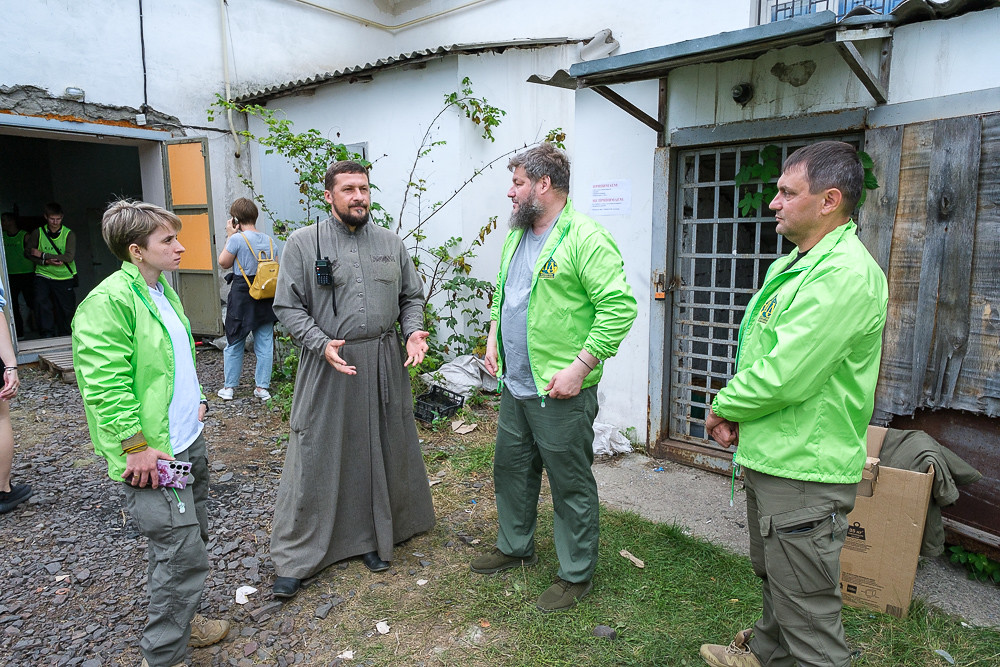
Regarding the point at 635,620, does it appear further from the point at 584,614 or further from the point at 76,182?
the point at 76,182

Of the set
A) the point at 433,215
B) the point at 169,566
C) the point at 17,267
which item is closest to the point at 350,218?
the point at 169,566

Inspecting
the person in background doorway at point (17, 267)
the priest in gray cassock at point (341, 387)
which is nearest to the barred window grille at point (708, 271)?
the priest in gray cassock at point (341, 387)

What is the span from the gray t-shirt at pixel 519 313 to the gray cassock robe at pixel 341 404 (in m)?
0.64

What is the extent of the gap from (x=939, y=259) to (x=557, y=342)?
2164 millimetres

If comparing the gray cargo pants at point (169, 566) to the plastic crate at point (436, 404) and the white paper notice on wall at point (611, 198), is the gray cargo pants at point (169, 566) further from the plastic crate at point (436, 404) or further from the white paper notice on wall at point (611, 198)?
the white paper notice on wall at point (611, 198)

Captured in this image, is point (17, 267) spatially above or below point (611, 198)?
below

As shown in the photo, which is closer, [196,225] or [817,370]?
[817,370]

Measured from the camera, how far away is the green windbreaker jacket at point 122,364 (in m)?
2.23

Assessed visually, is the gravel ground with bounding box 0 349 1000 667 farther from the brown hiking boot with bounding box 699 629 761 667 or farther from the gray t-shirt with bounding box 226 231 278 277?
the gray t-shirt with bounding box 226 231 278 277

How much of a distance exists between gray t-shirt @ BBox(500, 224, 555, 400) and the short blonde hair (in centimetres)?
146

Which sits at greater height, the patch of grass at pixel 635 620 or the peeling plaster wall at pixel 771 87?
the peeling plaster wall at pixel 771 87

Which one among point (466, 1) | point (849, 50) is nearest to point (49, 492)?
point (849, 50)

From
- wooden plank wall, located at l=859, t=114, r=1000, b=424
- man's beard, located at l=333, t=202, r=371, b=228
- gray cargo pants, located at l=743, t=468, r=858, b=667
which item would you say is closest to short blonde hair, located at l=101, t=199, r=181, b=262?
man's beard, located at l=333, t=202, r=371, b=228

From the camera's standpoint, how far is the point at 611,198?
4914 millimetres
